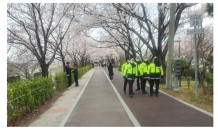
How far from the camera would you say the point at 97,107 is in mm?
7254

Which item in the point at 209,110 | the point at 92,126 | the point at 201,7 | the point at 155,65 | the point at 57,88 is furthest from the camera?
the point at 201,7

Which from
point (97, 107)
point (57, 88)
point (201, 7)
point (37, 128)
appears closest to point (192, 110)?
point (97, 107)

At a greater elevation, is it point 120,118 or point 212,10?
point 212,10

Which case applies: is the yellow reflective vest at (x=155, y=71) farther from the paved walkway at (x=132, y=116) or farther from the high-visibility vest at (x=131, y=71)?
the paved walkway at (x=132, y=116)

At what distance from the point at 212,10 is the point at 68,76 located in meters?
11.0

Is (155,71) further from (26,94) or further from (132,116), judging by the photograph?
(26,94)

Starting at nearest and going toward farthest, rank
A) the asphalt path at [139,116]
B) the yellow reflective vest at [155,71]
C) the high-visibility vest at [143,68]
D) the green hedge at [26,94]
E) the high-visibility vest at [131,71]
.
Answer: the asphalt path at [139,116], the green hedge at [26,94], the yellow reflective vest at [155,71], the high-visibility vest at [131,71], the high-visibility vest at [143,68]

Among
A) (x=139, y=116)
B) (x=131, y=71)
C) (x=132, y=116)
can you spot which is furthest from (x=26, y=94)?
(x=131, y=71)

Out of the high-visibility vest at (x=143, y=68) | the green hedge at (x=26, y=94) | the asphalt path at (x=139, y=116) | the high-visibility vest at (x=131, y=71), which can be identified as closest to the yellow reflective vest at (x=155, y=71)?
the high-visibility vest at (x=143, y=68)

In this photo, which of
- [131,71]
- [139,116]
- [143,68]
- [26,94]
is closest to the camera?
[139,116]

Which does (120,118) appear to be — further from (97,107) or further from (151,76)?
(151,76)

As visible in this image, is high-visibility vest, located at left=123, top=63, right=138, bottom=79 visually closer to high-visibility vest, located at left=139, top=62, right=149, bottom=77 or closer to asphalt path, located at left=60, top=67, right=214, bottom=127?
high-visibility vest, located at left=139, top=62, right=149, bottom=77

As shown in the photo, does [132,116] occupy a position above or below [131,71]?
below

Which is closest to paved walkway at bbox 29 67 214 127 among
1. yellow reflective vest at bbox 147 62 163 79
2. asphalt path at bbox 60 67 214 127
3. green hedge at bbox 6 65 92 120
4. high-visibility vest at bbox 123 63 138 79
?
asphalt path at bbox 60 67 214 127
